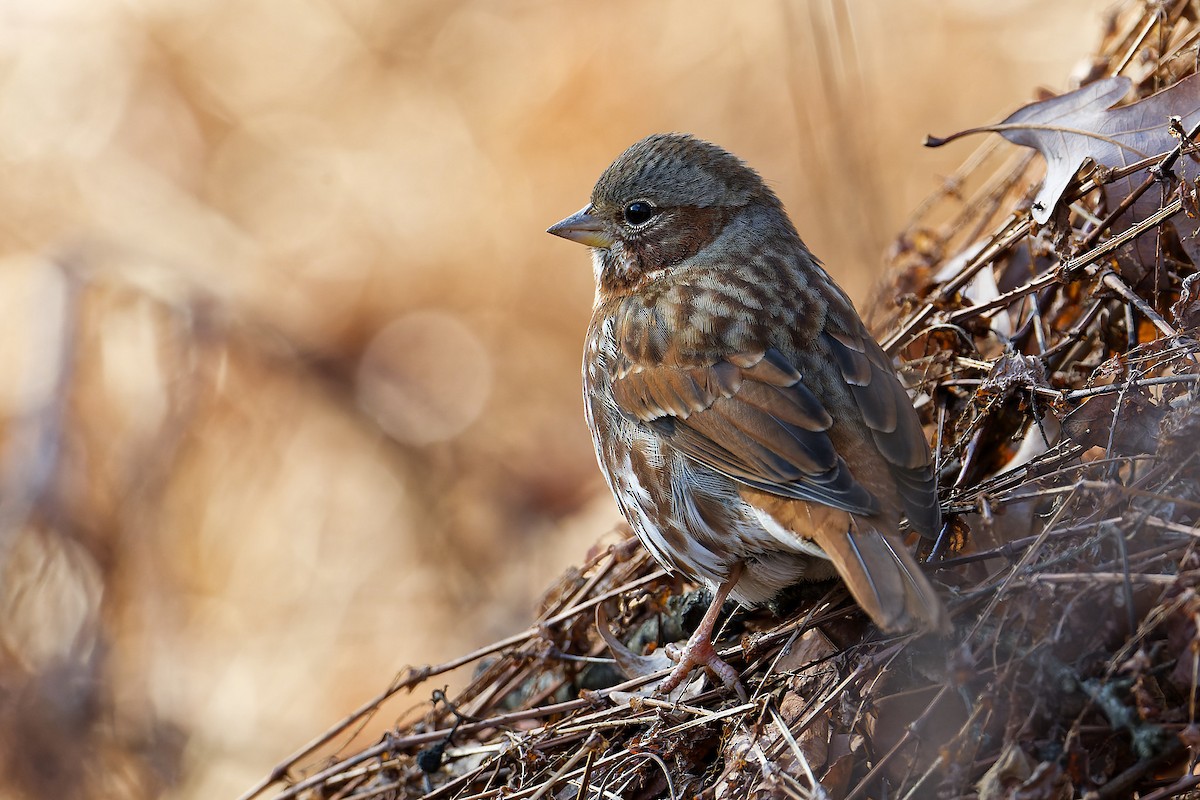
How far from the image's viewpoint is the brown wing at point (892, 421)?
2.69 metres

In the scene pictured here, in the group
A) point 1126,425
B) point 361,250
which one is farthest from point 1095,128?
point 361,250

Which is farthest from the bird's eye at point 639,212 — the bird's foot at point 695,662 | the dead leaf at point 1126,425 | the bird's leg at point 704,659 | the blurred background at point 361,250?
the blurred background at point 361,250

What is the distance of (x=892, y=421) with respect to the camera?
2863 millimetres

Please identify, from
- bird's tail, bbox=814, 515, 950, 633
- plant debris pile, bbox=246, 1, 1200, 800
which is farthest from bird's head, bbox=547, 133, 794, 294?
bird's tail, bbox=814, 515, 950, 633

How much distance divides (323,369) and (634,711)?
526cm

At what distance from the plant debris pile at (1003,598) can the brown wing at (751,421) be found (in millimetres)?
318

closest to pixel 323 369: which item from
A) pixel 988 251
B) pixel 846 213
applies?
pixel 846 213

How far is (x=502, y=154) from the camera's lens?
7844 mm

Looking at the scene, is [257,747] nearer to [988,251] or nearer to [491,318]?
[491,318]

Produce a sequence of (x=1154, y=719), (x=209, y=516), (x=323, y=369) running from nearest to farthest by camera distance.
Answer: (x=1154, y=719), (x=209, y=516), (x=323, y=369)

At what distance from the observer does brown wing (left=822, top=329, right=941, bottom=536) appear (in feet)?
8.83

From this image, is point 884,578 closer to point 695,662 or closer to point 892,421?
point 892,421

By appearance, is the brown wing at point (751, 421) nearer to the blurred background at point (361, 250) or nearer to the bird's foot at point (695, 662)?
the bird's foot at point (695, 662)

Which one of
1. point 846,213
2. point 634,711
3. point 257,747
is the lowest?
point 634,711
